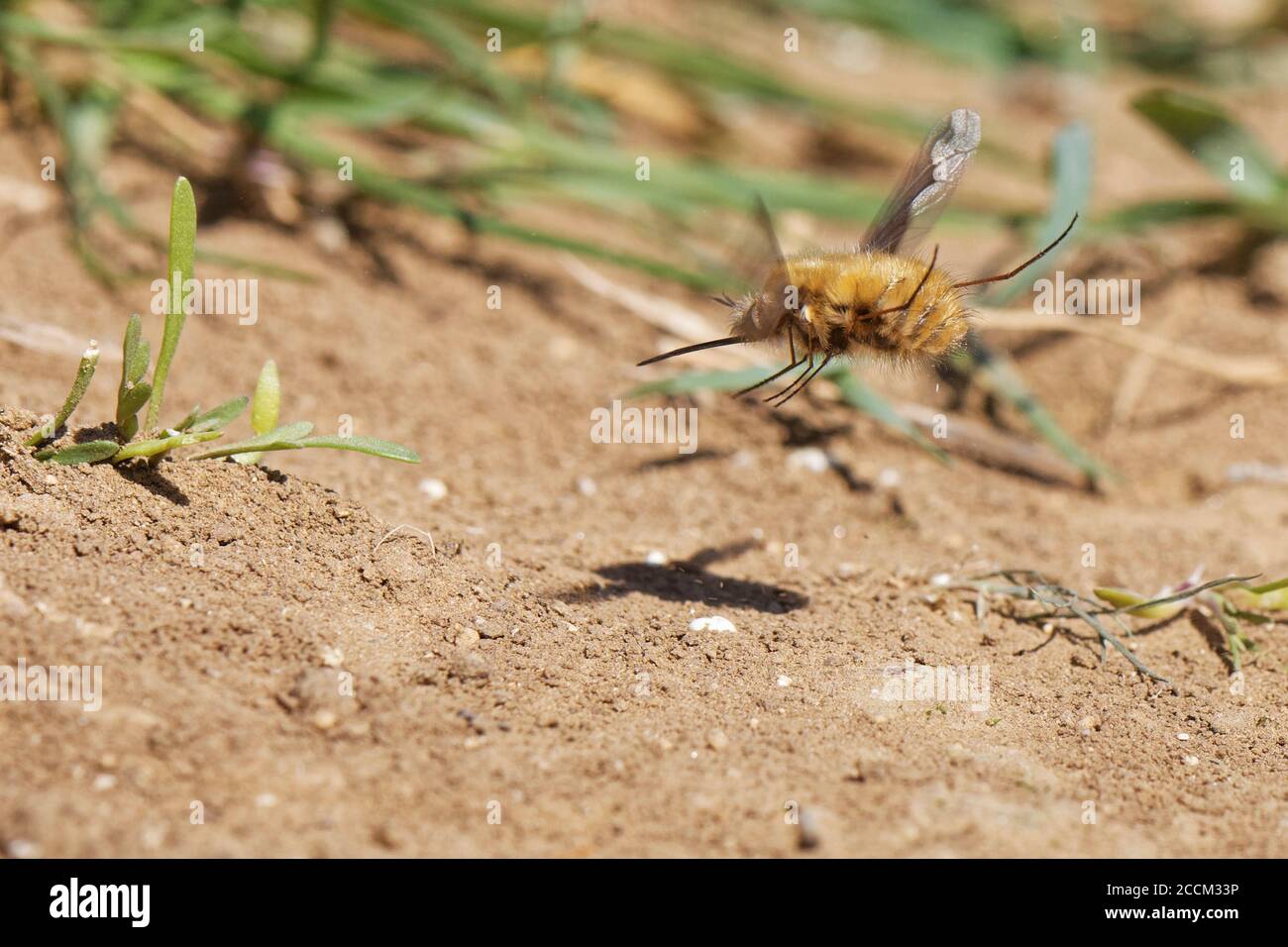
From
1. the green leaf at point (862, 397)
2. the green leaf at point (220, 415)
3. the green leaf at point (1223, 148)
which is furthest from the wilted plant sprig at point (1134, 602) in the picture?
the green leaf at point (1223, 148)

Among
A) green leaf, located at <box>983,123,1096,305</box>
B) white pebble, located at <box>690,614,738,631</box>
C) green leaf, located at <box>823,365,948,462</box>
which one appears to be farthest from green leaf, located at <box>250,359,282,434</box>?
green leaf, located at <box>983,123,1096,305</box>

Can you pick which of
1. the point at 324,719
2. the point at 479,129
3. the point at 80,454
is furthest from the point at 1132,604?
the point at 479,129

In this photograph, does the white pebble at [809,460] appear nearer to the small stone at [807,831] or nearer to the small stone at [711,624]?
the small stone at [711,624]

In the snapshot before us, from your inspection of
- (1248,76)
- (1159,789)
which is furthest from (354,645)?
(1248,76)

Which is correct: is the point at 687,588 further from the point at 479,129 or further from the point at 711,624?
the point at 479,129

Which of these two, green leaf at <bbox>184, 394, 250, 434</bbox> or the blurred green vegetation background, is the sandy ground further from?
the blurred green vegetation background
